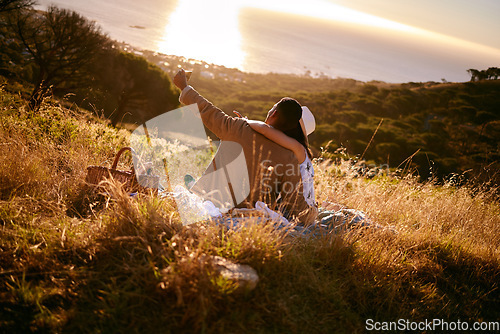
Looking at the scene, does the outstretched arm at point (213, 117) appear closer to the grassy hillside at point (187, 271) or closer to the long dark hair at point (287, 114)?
the long dark hair at point (287, 114)

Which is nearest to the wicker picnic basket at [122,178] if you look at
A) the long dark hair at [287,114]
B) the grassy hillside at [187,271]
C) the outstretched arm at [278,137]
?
the grassy hillside at [187,271]

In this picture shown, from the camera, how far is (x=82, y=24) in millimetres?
21203

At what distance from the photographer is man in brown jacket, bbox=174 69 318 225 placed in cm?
316

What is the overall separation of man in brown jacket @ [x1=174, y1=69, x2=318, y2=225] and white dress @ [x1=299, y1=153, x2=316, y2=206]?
66 mm

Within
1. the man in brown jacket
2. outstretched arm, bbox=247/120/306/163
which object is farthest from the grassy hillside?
outstretched arm, bbox=247/120/306/163

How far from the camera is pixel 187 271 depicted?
206cm

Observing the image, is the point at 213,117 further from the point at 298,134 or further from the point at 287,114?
the point at 298,134

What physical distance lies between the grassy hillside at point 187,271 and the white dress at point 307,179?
540 millimetres

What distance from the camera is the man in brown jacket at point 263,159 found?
3164 mm

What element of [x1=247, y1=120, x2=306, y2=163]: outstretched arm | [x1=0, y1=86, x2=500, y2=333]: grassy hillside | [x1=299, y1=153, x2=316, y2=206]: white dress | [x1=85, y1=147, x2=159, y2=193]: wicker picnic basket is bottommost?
[x1=0, y1=86, x2=500, y2=333]: grassy hillside

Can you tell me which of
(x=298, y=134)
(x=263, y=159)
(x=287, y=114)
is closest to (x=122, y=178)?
(x=263, y=159)

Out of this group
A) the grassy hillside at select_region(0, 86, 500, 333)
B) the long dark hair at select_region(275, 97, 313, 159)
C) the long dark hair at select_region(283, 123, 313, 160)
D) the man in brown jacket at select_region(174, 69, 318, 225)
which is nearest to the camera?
the grassy hillside at select_region(0, 86, 500, 333)

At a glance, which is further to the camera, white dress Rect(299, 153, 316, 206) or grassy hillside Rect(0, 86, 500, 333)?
white dress Rect(299, 153, 316, 206)

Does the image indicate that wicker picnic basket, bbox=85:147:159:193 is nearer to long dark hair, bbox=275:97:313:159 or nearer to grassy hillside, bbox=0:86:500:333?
grassy hillside, bbox=0:86:500:333
